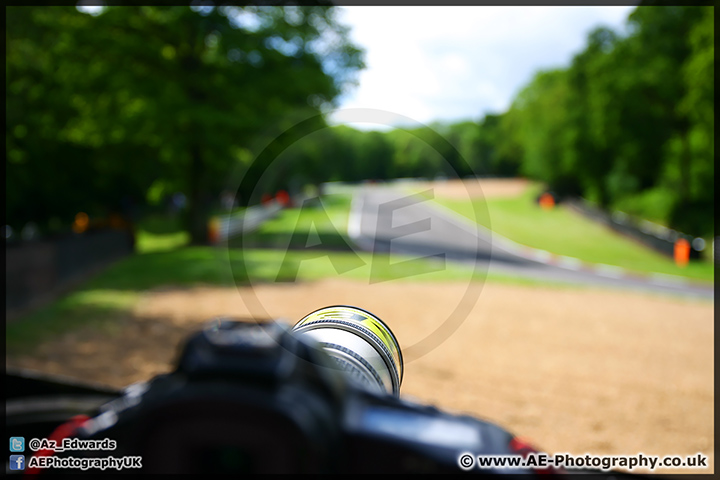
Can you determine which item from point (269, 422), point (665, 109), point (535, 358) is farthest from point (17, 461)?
point (665, 109)

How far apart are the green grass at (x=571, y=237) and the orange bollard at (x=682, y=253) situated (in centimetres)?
35

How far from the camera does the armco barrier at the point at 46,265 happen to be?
43.9 feet

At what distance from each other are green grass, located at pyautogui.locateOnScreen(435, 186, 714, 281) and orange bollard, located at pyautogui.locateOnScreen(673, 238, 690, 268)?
13.9 inches

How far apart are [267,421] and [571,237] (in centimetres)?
4101

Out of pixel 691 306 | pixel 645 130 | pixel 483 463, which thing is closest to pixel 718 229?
pixel 645 130

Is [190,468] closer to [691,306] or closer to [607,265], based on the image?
[691,306]

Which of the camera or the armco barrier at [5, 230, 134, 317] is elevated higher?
the camera

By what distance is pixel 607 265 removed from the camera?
1105 inches

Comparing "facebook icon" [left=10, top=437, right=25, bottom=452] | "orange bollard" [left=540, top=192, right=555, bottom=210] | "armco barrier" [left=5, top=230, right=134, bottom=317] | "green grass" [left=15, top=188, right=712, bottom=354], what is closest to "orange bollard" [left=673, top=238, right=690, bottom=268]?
"green grass" [left=15, top=188, right=712, bottom=354]

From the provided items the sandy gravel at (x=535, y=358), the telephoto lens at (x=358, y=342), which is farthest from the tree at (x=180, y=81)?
the telephoto lens at (x=358, y=342)

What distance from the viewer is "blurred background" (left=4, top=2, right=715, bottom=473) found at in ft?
30.2

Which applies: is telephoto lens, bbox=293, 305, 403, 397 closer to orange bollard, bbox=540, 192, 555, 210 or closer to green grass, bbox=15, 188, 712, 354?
green grass, bbox=15, 188, 712, 354

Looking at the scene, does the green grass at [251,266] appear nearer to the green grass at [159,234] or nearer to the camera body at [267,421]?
the green grass at [159,234]

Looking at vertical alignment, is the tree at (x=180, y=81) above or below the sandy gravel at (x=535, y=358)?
above
